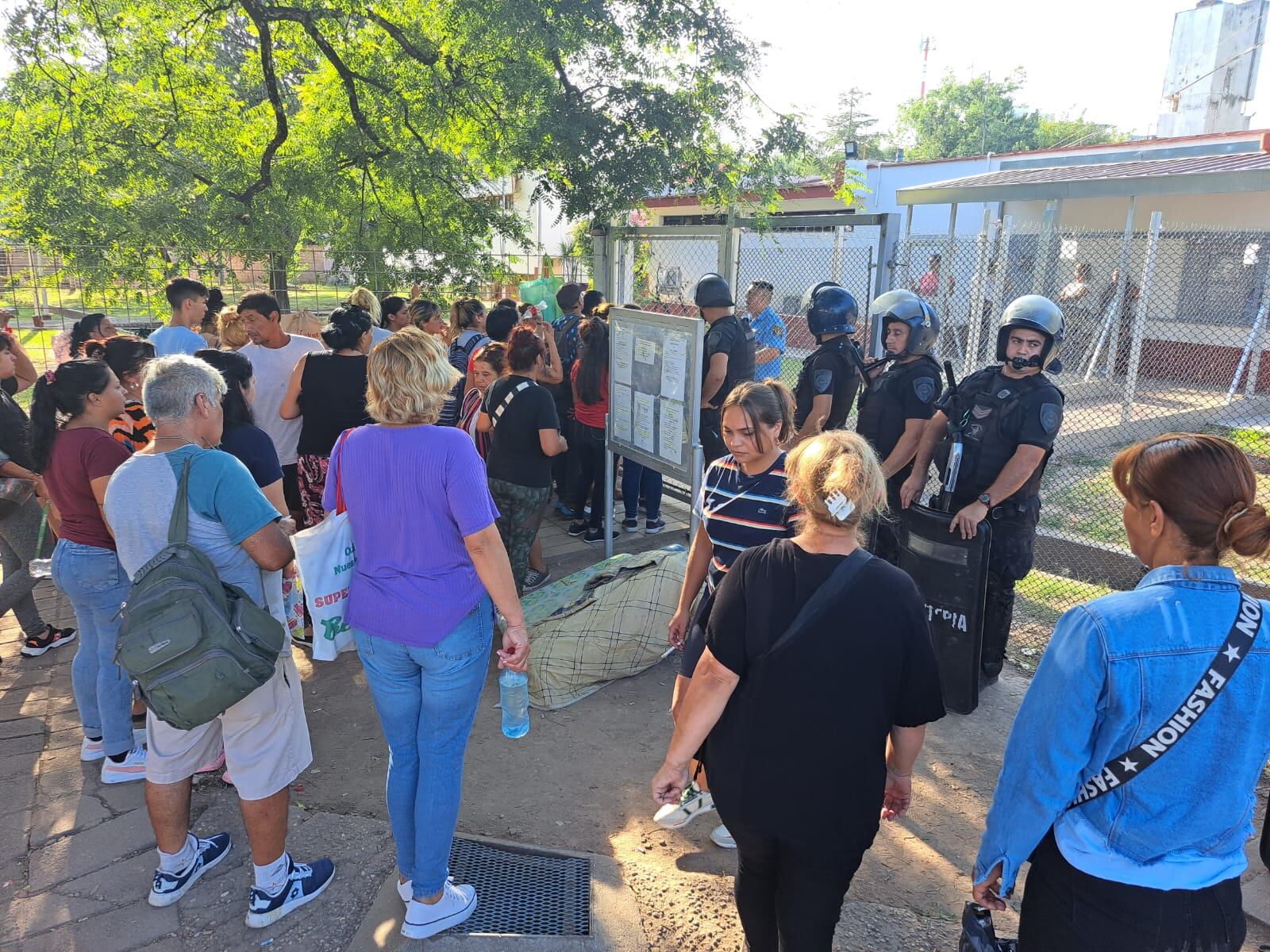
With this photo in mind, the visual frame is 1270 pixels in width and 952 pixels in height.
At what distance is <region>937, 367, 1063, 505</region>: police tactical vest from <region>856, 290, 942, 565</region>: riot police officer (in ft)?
0.90

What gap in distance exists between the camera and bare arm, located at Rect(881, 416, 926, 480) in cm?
456

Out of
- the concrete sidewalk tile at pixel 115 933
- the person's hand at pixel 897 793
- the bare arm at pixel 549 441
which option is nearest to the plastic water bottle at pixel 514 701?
the concrete sidewalk tile at pixel 115 933

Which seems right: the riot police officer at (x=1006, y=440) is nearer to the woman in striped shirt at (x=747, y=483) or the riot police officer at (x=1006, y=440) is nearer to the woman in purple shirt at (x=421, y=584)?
the woman in striped shirt at (x=747, y=483)

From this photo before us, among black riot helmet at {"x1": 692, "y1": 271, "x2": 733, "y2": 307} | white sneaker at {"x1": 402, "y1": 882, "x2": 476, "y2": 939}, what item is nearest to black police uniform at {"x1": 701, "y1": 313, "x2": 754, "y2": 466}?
black riot helmet at {"x1": 692, "y1": 271, "x2": 733, "y2": 307}

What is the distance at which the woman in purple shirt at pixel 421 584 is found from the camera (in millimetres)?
2469

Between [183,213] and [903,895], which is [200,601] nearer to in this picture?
[903,895]

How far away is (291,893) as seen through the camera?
2.82 meters

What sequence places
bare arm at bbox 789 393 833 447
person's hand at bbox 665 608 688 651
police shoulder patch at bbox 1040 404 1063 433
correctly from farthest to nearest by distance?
bare arm at bbox 789 393 833 447 < police shoulder patch at bbox 1040 404 1063 433 < person's hand at bbox 665 608 688 651

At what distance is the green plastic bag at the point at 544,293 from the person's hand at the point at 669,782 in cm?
799

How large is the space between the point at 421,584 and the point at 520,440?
242cm

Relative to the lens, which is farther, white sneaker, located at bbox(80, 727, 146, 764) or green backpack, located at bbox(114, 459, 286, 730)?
white sneaker, located at bbox(80, 727, 146, 764)

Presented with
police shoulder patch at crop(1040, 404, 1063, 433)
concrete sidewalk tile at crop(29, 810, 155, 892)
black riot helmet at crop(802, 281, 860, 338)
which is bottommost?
concrete sidewalk tile at crop(29, 810, 155, 892)

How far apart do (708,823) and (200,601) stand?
2.17 meters

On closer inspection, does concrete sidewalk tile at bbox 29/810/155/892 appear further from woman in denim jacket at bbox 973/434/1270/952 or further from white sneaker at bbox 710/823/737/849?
woman in denim jacket at bbox 973/434/1270/952
